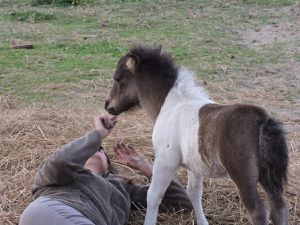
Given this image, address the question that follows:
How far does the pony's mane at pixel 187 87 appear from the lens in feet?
15.5

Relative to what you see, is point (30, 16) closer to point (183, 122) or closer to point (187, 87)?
point (187, 87)

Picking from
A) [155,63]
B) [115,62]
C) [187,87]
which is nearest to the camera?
[187,87]

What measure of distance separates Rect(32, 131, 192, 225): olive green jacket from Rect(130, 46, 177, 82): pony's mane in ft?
2.50

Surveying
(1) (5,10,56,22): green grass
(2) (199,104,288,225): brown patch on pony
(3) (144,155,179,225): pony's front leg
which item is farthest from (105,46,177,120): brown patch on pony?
(1) (5,10,56,22): green grass

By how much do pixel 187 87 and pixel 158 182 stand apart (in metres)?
0.71

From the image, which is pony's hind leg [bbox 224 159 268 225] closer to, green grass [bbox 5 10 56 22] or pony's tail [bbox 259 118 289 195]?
pony's tail [bbox 259 118 289 195]

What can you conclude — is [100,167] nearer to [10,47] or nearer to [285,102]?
[285,102]

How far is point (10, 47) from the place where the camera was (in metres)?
11.0

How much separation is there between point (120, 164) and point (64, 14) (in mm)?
9807

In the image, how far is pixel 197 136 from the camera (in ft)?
13.9

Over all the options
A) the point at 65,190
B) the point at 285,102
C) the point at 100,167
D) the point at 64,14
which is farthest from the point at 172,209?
the point at 64,14

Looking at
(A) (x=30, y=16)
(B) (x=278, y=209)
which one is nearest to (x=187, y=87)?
(B) (x=278, y=209)

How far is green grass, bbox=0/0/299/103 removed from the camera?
9448mm

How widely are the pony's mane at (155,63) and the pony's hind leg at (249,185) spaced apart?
1.17 metres
